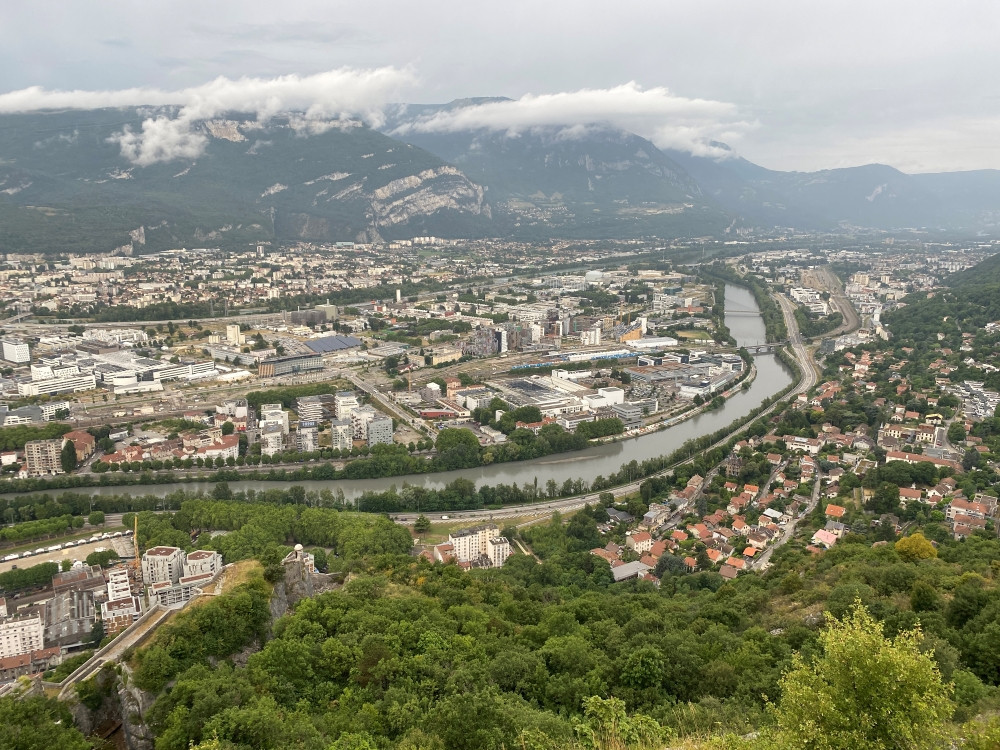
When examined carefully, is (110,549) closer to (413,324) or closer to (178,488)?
(178,488)

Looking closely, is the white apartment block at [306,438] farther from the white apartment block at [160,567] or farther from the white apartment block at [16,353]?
the white apartment block at [16,353]

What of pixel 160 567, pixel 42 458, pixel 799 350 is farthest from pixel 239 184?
pixel 160 567

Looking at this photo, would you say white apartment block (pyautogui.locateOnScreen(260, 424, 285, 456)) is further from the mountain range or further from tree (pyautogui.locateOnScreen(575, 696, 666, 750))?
the mountain range

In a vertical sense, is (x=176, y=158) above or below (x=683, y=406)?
above

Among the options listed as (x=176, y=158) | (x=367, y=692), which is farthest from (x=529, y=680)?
(x=176, y=158)

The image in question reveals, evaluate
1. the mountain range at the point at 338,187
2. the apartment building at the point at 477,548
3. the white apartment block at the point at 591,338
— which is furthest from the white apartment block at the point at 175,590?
the mountain range at the point at 338,187

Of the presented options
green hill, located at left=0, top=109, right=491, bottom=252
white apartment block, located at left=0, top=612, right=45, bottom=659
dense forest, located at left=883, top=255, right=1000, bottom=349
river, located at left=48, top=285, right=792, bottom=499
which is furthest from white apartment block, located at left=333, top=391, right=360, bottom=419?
green hill, located at left=0, top=109, right=491, bottom=252
